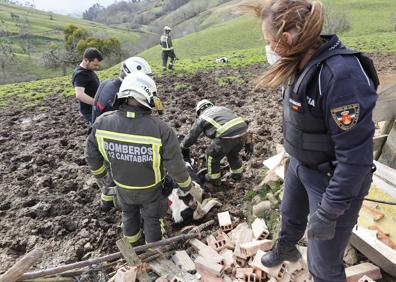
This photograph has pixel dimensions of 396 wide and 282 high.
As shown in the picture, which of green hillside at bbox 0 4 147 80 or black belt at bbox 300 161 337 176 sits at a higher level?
black belt at bbox 300 161 337 176

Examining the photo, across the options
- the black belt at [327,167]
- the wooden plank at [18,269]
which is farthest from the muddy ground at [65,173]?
the black belt at [327,167]

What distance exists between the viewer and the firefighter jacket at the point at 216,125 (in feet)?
15.6

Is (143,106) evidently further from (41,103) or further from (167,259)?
(41,103)

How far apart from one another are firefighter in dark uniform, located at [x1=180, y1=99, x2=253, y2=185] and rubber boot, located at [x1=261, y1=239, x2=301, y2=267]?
2.06m

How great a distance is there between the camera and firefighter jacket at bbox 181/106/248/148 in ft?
15.6

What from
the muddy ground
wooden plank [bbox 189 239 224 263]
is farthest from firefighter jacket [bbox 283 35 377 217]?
the muddy ground

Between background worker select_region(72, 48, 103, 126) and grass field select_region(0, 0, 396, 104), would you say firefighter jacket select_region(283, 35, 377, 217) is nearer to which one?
background worker select_region(72, 48, 103, 126)

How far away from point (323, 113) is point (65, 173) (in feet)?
16.8

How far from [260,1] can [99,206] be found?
12.9 feet

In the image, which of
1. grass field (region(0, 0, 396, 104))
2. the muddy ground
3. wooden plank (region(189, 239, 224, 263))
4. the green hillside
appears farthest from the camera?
the green hillside

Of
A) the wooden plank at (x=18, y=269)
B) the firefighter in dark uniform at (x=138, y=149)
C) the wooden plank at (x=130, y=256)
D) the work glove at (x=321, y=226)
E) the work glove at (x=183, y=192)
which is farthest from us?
the work glove at (x=183, y=192)

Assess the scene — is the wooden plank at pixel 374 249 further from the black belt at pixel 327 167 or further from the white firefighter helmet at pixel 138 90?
the white firefighter helmet at pixel 138 90

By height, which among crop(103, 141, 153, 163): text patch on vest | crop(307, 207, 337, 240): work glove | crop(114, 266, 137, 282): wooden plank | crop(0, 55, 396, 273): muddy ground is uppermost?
crop(307, 207, 337, 240): work glove

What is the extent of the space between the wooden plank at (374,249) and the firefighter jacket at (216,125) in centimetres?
217
